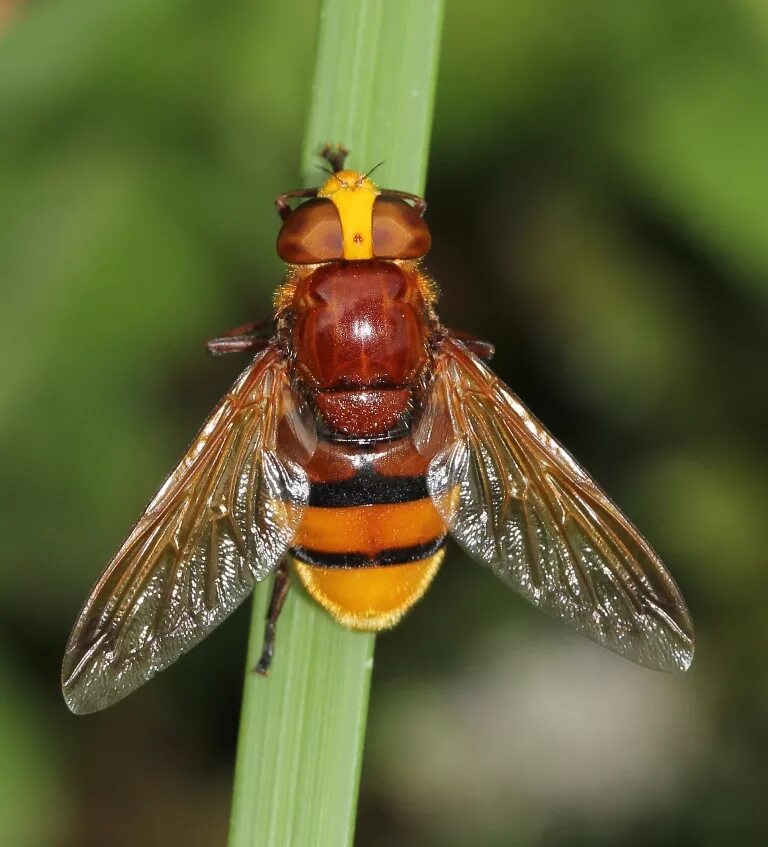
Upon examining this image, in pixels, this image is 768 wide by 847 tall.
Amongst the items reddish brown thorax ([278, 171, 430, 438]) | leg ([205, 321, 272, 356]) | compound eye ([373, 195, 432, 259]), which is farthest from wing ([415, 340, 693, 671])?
leg ([205, 321, 272, 356])

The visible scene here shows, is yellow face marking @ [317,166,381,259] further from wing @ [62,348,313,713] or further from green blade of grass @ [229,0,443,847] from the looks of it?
wing @ [62,348,313,713]

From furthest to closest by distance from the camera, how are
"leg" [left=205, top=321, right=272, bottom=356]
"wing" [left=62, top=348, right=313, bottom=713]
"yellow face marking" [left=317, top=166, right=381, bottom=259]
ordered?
"leg" [left=205, top=321, right=272, bottom=356] < "yellow face marking" [left=317, top=166, right=381, bottom=259] < "wing" [left=62, top=348, right=313, bottom=713]

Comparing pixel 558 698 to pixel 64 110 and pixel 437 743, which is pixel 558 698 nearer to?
pixel 437 743

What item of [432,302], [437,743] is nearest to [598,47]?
[432,302]

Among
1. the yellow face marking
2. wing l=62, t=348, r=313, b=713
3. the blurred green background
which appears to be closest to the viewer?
wing l=62, t=348, r=313, b=713

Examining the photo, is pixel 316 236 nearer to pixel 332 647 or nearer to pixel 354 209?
pixel 354 209

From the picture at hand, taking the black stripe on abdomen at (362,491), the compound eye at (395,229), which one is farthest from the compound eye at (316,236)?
the black stripe on abdomen at (362,491)

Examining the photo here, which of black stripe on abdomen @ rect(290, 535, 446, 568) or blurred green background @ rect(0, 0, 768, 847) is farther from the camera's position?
blurred green background @ rect(0, 0, 768, 847)
